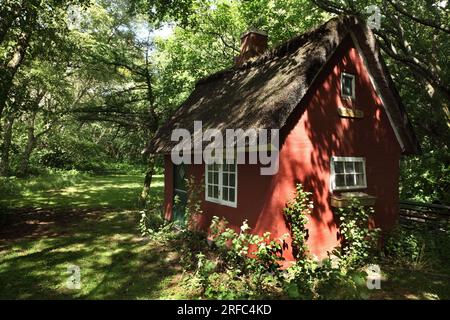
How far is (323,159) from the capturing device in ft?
24.8

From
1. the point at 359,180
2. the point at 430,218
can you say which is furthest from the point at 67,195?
the point at 430,218

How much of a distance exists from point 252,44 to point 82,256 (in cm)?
882

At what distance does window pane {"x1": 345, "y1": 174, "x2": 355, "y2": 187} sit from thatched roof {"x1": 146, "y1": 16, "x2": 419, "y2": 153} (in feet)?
7.72

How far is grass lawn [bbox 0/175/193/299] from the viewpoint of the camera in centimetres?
634

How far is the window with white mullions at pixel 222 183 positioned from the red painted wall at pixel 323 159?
0.23m

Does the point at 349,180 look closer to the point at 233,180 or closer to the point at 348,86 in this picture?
the point at 348,86

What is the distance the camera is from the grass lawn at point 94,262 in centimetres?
628

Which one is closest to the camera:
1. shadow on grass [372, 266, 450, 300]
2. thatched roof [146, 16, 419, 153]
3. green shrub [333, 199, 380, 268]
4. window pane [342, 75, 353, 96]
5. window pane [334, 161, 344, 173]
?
shadow on grass [372, 266, 450, 300]

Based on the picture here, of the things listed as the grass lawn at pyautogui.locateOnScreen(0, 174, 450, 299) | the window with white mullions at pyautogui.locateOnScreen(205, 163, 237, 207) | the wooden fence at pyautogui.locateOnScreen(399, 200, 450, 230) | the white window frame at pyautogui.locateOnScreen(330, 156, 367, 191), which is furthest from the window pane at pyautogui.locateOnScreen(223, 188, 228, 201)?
the wooden fence at pyautogui.locateOnScreen(399, 200, 450, 230)

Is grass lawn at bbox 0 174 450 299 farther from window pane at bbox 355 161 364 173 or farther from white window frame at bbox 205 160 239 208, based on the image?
window pane at bbox 355 161 364 173

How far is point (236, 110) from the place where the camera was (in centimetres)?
830

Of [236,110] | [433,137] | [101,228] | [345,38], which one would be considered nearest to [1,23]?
[101,228]

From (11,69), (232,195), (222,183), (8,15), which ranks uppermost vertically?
(8,15)

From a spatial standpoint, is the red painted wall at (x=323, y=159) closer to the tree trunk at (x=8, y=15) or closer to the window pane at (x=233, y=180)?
the window pane at (x=233, y=180)
